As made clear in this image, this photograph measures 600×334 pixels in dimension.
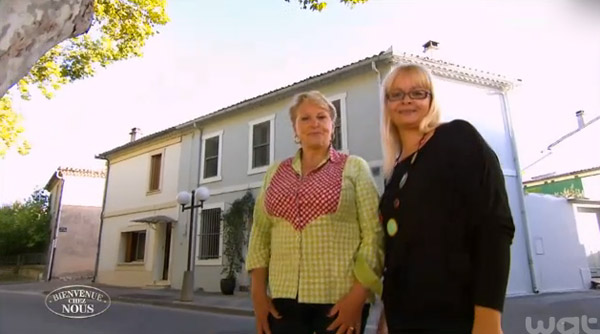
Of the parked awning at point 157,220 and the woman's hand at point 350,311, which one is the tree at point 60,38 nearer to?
the woman's hand at point 350,311

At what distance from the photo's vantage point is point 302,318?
152cm

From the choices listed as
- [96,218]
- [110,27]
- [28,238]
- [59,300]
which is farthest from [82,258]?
[110,27]

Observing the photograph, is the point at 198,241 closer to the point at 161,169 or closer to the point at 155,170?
the point at 161,169

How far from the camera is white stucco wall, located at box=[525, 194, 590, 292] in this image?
11.4m

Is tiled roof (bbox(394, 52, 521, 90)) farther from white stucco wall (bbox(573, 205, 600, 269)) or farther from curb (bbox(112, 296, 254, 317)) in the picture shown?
curb (bbox(112, 296, 254, 317))

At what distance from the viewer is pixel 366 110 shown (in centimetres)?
1085

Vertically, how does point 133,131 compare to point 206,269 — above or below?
above

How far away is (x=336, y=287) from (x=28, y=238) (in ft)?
92.6

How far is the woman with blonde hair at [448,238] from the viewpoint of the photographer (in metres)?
1.04

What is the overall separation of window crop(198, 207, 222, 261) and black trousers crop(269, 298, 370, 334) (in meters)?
12.1

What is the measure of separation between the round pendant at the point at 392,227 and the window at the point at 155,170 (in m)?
16.5

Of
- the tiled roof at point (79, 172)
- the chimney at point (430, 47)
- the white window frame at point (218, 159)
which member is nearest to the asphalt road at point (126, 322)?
the white window frame at point (218, 159)

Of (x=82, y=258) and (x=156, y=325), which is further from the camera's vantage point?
(x=82, y=258)

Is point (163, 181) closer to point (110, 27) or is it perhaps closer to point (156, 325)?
point (110, 27)
